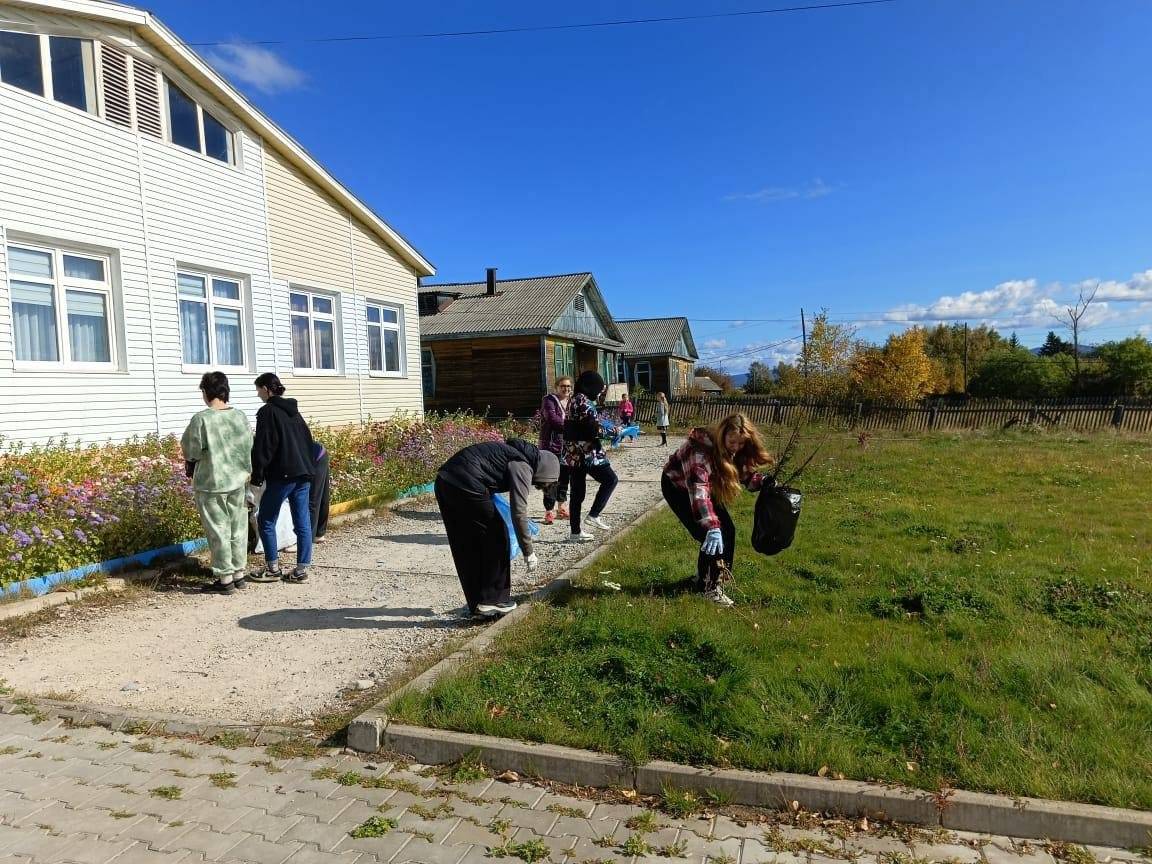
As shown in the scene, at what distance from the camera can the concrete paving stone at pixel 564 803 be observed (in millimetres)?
3189

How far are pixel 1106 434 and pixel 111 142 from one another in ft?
88.0

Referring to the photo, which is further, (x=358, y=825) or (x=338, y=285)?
(x=338, y=285)

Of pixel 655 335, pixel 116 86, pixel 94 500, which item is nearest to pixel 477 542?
pixel 94 500

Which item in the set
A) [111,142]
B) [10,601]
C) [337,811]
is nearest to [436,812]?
[337,811]

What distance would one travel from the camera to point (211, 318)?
12.1 m

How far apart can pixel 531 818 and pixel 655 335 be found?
51505mm

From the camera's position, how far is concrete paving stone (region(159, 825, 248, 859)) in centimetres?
287

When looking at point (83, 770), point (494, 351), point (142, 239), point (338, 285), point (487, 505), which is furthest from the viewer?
point (494, 351)

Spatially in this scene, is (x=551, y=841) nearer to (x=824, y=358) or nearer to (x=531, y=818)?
(x=531, y=818)

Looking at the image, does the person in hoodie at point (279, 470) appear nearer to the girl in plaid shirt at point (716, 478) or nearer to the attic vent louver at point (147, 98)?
the girl in plaid shirt at point (716, 478)

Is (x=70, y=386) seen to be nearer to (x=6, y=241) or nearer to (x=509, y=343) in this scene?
(x=6, y=241)

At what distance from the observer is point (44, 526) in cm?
617

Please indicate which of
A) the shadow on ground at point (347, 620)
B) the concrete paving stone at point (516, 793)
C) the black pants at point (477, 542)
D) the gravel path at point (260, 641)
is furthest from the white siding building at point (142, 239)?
the concrete paving stone at point (516, 793)

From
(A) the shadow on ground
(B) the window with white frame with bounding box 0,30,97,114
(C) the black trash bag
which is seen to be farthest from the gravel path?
(B) the window with white frame with bounding box 0,30,97,114
